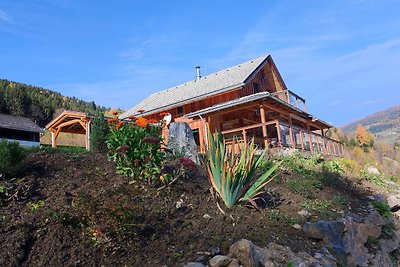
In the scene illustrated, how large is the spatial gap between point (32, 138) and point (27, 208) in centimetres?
2985

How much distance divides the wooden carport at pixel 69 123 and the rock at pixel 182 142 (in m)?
8.58

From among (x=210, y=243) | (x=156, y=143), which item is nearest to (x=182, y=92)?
(x=156, y=143)

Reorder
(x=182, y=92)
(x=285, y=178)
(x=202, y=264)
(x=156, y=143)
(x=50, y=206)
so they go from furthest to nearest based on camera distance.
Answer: (x=182, y=92)
(x=285, y=178)
(x=156, y=143)
(x=50, y=206)
(x=202, y=264)

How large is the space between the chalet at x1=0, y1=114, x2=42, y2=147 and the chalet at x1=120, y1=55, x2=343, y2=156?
10.9m

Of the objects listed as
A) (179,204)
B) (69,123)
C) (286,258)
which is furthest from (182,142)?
(69,123)

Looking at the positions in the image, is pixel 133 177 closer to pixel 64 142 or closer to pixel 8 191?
pixel 8 191

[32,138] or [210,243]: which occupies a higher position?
[32,138]

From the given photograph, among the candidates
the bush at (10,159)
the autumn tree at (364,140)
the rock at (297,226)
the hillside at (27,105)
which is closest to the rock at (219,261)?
the rock at (297,226)

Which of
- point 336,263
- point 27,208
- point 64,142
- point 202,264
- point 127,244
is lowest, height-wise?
point 336,263

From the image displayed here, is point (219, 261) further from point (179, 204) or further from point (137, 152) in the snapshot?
point (137, 152)

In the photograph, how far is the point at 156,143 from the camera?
6.17 meters

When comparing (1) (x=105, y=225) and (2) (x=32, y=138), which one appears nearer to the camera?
(1) (x=105, y=225)

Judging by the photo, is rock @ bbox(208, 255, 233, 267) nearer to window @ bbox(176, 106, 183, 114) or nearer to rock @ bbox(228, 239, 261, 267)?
rock @ bbox(228, 239, 261, 267)

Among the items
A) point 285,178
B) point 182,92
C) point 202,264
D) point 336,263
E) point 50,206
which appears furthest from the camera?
point 182,92
